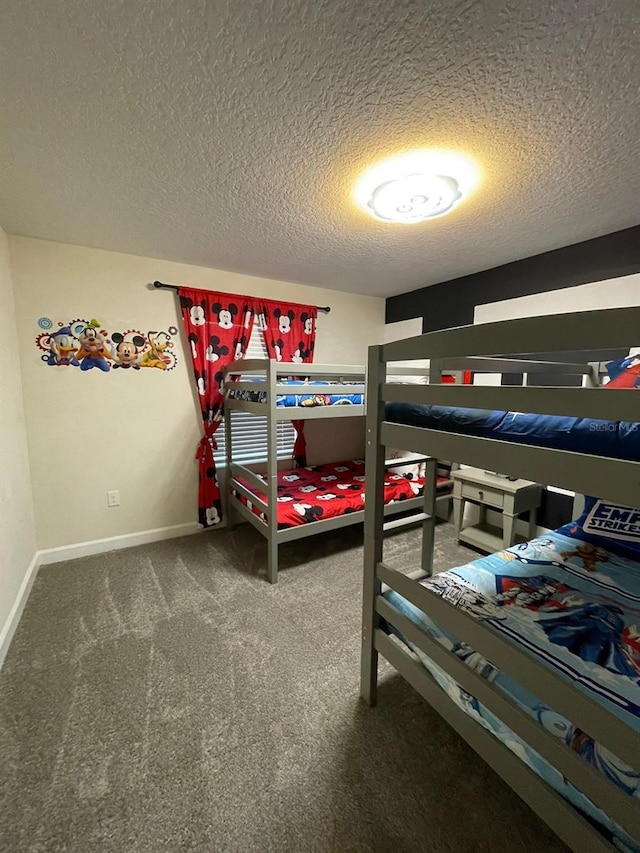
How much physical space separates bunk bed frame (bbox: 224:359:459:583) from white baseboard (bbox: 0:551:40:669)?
1.36 meters

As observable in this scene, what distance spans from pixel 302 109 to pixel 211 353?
6.49 ft

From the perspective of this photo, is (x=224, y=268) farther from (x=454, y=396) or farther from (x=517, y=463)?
(x=517, y=463)

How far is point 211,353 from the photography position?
292 cm

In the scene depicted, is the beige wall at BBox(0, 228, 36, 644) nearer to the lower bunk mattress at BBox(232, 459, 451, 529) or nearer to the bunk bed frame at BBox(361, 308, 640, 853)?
the lower bunk mattress at BBox(232, 459, 451, 529)

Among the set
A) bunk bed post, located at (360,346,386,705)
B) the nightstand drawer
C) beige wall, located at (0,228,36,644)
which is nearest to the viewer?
bunk bed post, located at (360,346,386,705)

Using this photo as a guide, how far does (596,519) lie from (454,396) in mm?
1429

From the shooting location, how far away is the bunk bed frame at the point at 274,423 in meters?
2.24

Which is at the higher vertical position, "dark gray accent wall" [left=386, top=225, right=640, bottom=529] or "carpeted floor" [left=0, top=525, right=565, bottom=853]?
"dark gray accent wall" [left=386, top=225, right=640, bottom=529]

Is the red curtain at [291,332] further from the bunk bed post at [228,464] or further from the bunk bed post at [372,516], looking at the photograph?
the bunk bed post at [372,516]

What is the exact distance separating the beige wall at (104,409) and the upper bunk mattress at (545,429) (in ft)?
7.76

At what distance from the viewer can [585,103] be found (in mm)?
1174

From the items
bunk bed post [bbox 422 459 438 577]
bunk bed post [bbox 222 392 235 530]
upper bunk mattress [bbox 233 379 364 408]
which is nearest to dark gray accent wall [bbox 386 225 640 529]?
bunk bed post [bbox 422 459 438 577]

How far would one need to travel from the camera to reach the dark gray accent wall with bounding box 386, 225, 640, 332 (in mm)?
2205

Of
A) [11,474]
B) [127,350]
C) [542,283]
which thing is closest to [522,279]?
[542,283]
